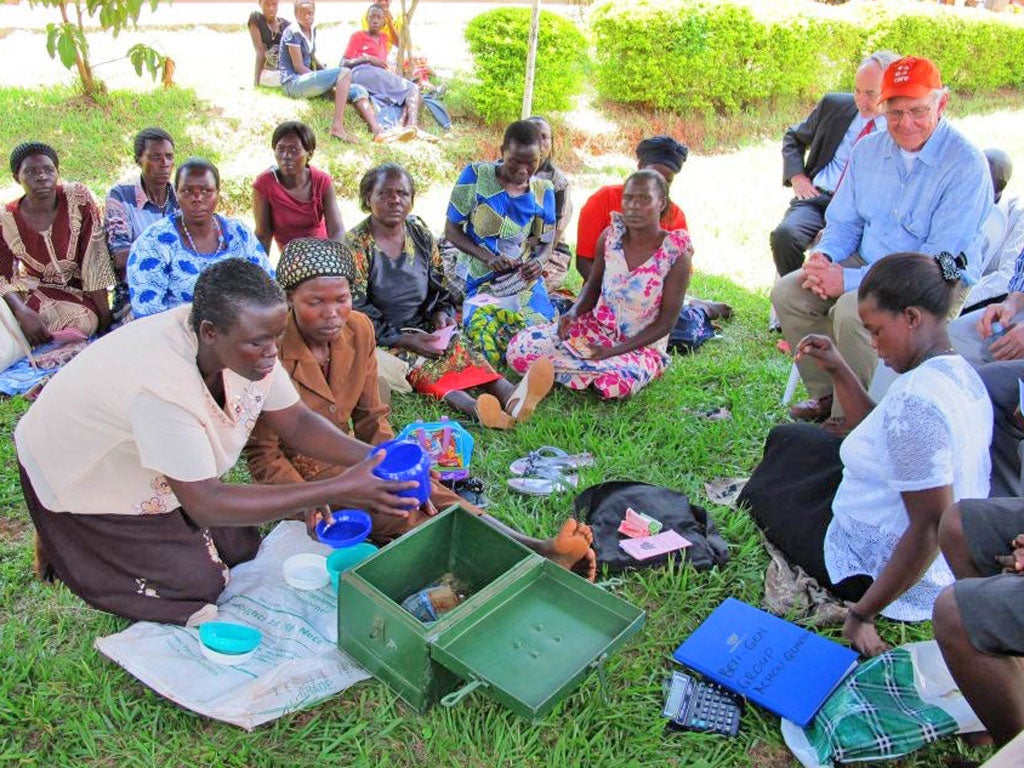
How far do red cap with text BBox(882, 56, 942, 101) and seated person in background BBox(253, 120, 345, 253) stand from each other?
10.7ft

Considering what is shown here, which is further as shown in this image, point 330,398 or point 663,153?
point 663,153

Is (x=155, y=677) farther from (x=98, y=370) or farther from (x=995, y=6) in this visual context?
(x=995, y=6)

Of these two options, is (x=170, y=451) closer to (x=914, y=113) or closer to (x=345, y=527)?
(x=345, y=527)

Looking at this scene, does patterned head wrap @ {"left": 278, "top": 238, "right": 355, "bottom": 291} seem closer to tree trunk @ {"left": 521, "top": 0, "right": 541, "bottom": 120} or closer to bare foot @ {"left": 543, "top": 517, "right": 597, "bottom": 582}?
bare foot @ {"left": 543, "top": 517, "right": 597, "bottom": 582}

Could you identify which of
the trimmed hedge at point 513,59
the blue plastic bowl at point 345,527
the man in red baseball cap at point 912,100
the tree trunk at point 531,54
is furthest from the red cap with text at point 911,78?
the trimmed hedge at point 513,59

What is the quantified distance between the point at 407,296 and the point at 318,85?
17.3ft

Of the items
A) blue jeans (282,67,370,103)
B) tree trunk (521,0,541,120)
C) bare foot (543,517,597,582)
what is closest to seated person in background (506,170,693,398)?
bare foot (543,517,597,582)

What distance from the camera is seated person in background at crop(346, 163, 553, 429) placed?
4395 mm

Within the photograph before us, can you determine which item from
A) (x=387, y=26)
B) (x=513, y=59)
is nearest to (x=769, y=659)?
(x=513, y=59)

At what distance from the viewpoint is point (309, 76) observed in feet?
28.7

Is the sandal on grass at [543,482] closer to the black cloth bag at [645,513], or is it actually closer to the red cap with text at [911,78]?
the black cloth bag at [645,513]

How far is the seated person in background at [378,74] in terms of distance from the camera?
29.8 feet

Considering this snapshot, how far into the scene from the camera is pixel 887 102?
394 centimetres

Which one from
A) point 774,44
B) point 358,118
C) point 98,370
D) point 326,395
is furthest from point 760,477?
point 774,44
